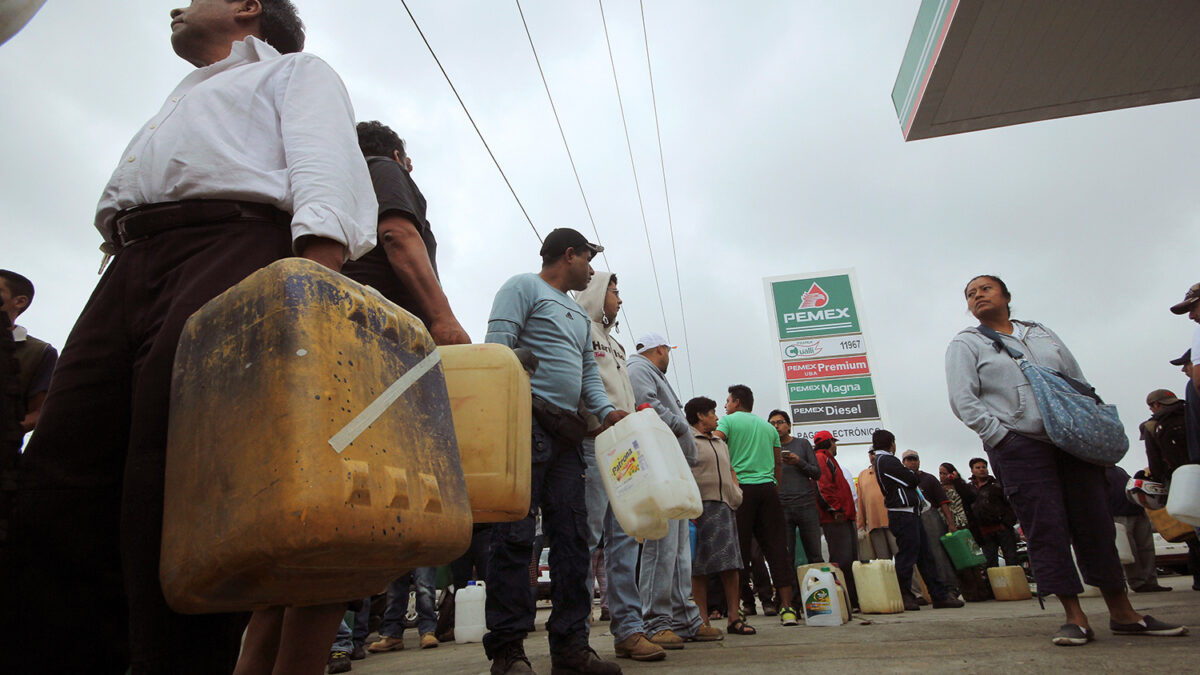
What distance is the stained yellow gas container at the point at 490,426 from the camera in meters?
1.72

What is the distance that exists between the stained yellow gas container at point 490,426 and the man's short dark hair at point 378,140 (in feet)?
2.94

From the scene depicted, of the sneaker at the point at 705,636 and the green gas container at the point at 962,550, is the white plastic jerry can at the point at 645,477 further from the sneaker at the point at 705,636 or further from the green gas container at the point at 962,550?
the green gas container at the point at 962,550

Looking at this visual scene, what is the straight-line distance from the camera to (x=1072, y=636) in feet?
9.64

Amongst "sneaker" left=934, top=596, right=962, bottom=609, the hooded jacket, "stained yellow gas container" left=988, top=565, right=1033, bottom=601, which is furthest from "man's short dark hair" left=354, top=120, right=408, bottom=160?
"stained yellow gas container" left=988, top=565, right=1033, bottom=601

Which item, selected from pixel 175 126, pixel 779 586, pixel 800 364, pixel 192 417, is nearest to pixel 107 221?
pixel 175 126

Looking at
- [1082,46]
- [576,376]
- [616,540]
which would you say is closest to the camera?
[576,376]

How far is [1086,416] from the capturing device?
10.5ft

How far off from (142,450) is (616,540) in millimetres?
2850

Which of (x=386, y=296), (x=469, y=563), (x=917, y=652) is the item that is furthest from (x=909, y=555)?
(x=386, y=296)

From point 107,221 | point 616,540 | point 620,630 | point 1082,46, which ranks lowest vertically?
point 620,630

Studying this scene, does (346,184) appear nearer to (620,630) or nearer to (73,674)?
(73,674)

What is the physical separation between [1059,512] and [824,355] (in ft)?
38.4

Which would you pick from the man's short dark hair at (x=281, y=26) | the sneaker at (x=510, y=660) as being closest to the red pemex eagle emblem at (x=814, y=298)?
the sneaker at (x=510, y=660)

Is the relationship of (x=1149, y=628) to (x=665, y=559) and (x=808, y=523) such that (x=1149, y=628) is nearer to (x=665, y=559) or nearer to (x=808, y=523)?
(x=665, y=559)
